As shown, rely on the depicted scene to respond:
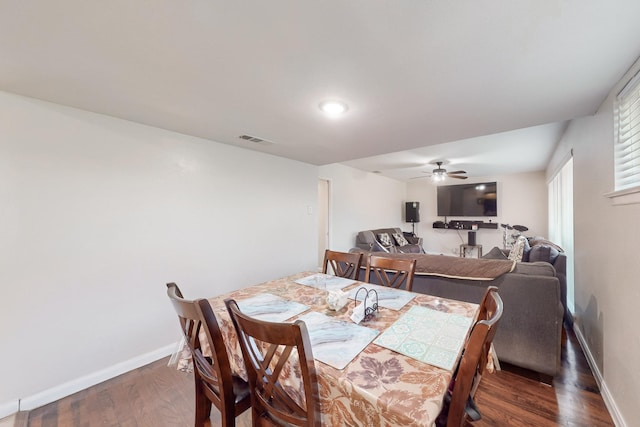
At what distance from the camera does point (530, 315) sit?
191 cm

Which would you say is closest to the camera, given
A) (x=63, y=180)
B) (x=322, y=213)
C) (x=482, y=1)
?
(x=482, y=1)

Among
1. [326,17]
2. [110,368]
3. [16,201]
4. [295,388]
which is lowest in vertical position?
[110,368]

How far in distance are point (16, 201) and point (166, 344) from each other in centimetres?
159

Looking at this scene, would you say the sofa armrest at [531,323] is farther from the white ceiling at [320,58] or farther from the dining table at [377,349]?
the white ceiling at [320,58]

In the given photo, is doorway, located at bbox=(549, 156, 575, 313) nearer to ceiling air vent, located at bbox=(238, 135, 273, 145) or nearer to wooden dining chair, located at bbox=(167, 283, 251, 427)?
ceiling air vent, located at bbox=(238, 135, 273, 145)

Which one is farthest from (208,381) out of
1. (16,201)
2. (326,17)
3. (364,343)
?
(16,201)

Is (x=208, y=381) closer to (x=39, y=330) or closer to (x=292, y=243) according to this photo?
(x=39, y=330)

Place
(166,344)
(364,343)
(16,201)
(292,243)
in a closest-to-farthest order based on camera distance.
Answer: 1. (364,343)
2. (16,201)
3. (166,344)
4. (292,243)

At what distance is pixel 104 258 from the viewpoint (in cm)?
204

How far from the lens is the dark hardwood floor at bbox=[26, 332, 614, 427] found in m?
1.59

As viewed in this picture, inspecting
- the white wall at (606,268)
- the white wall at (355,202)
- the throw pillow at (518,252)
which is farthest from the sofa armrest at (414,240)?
the white wall at (606,268)

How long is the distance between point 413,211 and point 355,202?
2502 mm

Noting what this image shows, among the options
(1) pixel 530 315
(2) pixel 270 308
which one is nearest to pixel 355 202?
(1) pixel 530 315

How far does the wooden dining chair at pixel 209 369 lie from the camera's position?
1.01 meters
